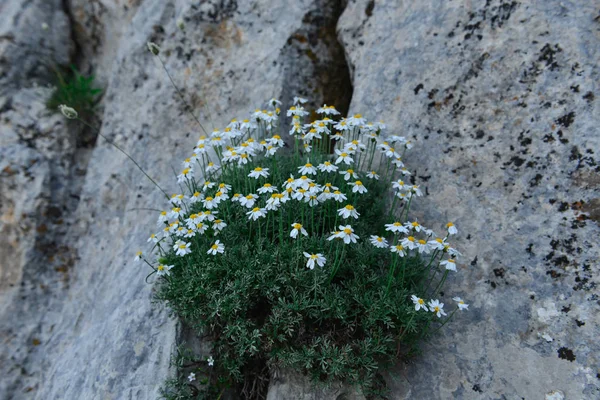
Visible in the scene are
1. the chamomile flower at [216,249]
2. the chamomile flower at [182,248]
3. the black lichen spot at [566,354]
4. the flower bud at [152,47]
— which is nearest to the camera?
the black lichen spot at [566,354]

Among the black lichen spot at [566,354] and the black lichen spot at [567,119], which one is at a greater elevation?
the black lichen spot at [567,119]

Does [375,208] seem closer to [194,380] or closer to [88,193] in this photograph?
[194,380]

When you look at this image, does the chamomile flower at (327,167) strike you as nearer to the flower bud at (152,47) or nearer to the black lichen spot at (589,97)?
the flower bud at (152,47)

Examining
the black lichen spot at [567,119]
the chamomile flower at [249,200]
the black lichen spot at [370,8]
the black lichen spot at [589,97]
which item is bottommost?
the chamomile flower at [249,200]

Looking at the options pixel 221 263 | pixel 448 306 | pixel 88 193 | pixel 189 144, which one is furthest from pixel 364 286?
pixel 88 193

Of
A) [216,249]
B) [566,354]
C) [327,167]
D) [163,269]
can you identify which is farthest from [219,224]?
[566,354]

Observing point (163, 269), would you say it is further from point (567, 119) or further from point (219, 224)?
point (567, 119)

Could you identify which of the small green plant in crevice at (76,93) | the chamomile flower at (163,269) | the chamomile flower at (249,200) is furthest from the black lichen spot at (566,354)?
the small green plant in crevice at (76,93)
